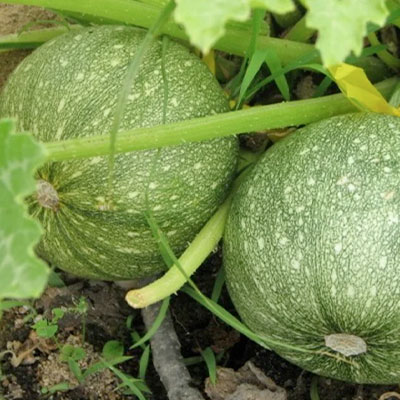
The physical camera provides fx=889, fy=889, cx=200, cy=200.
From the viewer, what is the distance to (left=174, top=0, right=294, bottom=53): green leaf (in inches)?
52.7

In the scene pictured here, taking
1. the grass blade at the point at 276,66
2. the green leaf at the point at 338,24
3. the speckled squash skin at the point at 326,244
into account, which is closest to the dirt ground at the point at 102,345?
the speckled squash skin at the point at 326,244

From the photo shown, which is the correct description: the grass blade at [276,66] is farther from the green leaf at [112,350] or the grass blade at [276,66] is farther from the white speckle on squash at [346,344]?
the green leaf at [112,350]

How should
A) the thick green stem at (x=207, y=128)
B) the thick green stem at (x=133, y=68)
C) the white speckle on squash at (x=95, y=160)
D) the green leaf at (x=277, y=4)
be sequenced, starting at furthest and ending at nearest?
the white speckle on squash at (x=95, y=160)
the thick green stem at (x=207, y=128)
the thick green stem at (x=133, y=68)
the green leaf at (x=277, y=4)

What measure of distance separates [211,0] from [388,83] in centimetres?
106

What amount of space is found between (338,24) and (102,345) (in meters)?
1.33

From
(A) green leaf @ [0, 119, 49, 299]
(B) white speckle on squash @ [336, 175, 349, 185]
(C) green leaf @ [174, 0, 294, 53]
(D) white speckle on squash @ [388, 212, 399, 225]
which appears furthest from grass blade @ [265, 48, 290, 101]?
(A) green leaf @ [0, 119, 49, 299]

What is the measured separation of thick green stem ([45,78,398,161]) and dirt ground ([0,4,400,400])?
654 millimetres

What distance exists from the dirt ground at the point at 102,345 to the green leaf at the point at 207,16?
1.17 m

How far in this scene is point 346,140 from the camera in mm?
1984

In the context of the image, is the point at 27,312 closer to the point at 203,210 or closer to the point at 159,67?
the point at 203,210

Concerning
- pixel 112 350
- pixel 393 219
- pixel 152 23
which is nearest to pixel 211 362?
pixel 112 350

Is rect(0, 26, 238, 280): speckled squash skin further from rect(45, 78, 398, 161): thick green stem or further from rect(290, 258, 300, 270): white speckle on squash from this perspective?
rect(290, 258, 300, 270): white speckle on squash

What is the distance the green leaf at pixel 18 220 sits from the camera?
1268 millimetres

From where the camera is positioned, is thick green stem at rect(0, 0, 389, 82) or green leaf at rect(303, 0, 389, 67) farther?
thick green stem at rect(0, 0, 389, 82)
